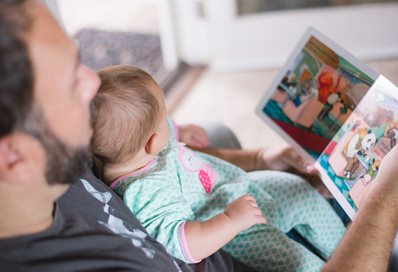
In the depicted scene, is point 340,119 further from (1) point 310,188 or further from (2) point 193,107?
(2) point 193,107

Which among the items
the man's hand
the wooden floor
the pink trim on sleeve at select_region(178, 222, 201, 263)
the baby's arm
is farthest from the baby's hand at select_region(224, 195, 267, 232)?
the wooden floor

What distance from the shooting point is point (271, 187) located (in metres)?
1.24

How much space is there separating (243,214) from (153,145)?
23cm

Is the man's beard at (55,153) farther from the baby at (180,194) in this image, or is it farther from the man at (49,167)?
the baby at (180,194)

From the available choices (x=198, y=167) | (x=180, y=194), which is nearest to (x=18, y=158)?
(x=180, y=194)

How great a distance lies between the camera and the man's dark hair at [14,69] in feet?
1.93

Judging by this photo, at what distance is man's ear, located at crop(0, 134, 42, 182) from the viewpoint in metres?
0.64

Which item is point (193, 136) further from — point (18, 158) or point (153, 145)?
point (18, 158)

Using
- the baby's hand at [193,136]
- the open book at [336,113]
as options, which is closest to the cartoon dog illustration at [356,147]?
the open book at [336,113]

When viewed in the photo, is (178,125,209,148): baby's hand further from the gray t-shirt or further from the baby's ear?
the gray t-shirt

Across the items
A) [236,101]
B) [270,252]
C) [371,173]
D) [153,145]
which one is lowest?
[236,101]

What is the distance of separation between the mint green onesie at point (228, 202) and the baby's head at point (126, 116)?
2.2 inches

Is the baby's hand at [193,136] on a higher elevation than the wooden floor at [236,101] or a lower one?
higher

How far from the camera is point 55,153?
2.24ft
